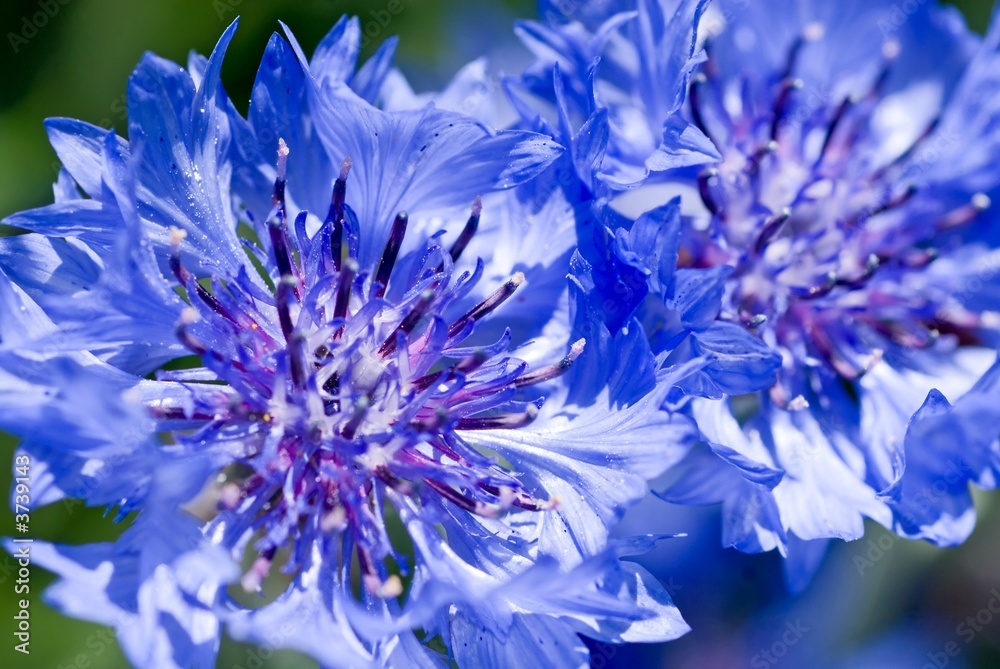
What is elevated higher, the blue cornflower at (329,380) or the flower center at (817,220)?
the flower center at (817,220)
